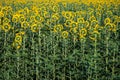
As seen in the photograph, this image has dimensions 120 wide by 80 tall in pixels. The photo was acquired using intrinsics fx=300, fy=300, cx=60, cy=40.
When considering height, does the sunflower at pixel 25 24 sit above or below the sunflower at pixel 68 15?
below

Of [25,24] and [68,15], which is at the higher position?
[68,15]

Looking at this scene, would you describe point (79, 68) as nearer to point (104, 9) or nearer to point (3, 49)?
point (3, 49)

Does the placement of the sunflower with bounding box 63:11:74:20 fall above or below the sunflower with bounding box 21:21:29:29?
above

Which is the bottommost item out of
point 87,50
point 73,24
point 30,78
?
point 30,78

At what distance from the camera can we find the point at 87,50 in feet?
24.7

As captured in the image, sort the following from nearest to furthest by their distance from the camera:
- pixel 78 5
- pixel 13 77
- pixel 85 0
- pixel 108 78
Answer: pixel 108 78, pixel 13 77, pixel 78 5, pixel 85 0

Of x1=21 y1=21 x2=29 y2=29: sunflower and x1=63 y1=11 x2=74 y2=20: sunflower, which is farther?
x1=63 y1=11 x2=74 y2=20: sunflower

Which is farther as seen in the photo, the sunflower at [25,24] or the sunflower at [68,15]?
the sunflower at [68,15]

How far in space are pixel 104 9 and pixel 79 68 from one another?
20.4 ft

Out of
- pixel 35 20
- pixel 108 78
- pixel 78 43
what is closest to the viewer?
pixel 108 78

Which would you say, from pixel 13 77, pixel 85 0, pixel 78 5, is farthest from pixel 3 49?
pixel 85 0

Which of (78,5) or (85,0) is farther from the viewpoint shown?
(85,0)

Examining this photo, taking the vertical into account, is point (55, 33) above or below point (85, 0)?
below

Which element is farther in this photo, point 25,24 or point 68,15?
point 68,15
